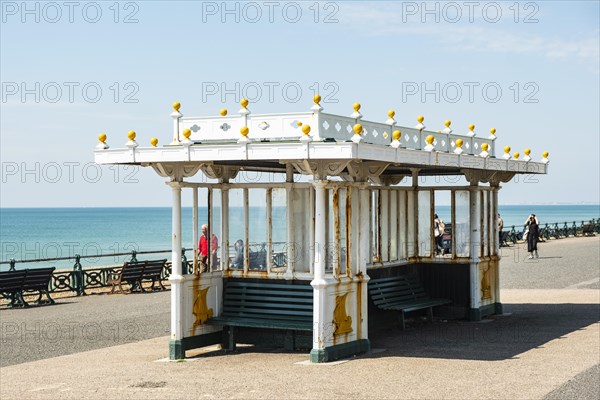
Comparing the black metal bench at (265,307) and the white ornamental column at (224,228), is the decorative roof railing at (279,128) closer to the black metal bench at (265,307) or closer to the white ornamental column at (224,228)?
the white ornamental column at (224,228)

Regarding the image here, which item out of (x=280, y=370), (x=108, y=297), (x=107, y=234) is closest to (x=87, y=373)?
(x=280, y=370)

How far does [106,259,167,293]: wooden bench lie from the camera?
26469 millimetres

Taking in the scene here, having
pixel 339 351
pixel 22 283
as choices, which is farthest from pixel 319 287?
pixel 22 283

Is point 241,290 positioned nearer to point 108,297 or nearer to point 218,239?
point 218,239

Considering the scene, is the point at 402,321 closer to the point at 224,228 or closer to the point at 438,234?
the point at 224,228

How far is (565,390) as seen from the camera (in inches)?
461

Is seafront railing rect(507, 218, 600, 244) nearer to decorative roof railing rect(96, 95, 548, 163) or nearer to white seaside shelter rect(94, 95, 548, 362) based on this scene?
white seaside shelter rect(94, 95, 548, 362)

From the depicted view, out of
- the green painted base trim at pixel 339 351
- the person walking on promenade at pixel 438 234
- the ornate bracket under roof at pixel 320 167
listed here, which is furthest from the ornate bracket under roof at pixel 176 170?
the person walking on promenade at pixel 438 234

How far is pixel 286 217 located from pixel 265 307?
149 centimetres

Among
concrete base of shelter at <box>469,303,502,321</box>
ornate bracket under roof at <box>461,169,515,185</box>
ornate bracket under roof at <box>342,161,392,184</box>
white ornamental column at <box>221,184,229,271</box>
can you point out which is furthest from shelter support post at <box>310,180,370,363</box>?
concrete base of shelter at <box>469,303,502,321</box>

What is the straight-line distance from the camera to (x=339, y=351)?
47.8 feet

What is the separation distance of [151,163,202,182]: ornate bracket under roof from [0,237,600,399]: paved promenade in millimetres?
2848

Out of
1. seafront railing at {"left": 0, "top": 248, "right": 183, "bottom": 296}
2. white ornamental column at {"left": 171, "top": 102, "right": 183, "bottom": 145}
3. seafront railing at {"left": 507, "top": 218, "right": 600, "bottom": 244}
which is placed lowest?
seafront railing at {"left": 0, "top": 248, "right": 183, "bottom": 296}

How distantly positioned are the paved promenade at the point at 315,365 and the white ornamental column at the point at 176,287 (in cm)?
29
